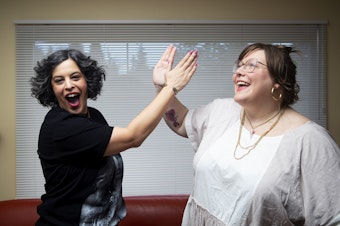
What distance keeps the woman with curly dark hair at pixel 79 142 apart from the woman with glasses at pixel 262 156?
0.95 ft

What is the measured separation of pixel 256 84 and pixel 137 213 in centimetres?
152

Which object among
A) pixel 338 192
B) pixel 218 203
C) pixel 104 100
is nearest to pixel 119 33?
pixel 104 100

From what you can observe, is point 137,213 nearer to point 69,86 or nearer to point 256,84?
point 69,86

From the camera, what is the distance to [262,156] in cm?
143

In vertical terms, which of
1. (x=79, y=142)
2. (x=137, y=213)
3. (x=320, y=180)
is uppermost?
(x=79, y=142)

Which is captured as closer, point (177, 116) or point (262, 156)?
point (262, 156)

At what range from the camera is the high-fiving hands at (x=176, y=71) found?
61.2 inches

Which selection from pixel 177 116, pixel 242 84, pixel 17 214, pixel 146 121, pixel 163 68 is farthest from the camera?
pixel 17 214

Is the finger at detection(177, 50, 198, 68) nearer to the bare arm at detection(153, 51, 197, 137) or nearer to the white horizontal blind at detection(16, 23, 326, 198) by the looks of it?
the bare arm at detection(153, 51, 197, 137)

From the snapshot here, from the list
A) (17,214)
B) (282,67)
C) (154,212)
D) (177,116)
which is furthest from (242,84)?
(17,214)

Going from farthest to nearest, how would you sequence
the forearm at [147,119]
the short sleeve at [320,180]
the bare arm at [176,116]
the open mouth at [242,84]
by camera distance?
the bare arm at [176,116], the open mouth at [242,84], the forearm at [147,119], the short sleeve at [320,180]

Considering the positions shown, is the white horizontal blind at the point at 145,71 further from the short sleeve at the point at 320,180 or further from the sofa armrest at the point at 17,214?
the short sleeve at the point at 320,180

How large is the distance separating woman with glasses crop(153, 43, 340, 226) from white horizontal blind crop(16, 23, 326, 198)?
1.38 metres

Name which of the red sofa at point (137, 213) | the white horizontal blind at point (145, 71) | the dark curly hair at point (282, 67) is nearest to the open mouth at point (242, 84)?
the dark curly hair at point (282, 67)
